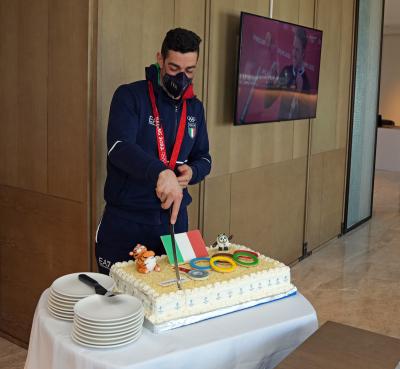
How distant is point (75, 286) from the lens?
5.77 ft

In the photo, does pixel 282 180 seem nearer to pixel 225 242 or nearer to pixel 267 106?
pixel 267 106

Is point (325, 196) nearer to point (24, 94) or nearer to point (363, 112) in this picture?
point (363, 112)

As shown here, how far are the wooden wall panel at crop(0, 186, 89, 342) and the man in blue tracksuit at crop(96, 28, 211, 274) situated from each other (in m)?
0.66

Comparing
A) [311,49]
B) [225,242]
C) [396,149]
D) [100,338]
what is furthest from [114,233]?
[396,149]

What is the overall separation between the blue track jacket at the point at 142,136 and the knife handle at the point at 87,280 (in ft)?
1.30

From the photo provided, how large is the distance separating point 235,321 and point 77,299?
45cm

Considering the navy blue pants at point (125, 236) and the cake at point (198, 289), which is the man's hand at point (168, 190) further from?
the navy blue pants at point (125, 236)

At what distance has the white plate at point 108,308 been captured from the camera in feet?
4.87

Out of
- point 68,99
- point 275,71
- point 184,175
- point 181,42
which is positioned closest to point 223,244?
point 184,175

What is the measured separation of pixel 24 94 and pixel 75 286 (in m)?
1.62

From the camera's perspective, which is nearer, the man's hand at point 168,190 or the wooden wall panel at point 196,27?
the man's hand at point 168,190

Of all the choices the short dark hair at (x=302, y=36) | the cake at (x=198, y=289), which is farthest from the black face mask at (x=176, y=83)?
the short dark hair at (x=302, y=36)

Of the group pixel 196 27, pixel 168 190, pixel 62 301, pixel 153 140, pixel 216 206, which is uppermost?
pixel 196 27

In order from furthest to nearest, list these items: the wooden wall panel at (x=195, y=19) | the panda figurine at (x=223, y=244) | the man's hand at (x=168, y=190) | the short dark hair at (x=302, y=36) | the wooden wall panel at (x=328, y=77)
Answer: the wooden wall panel at (x=328, y=77), the short dark hair at (x=302, y=36), the wooden wall panel at (x=195, y=19), the panda figurine at (x=223, y=244), the man's hand at (x=168, y=190)
